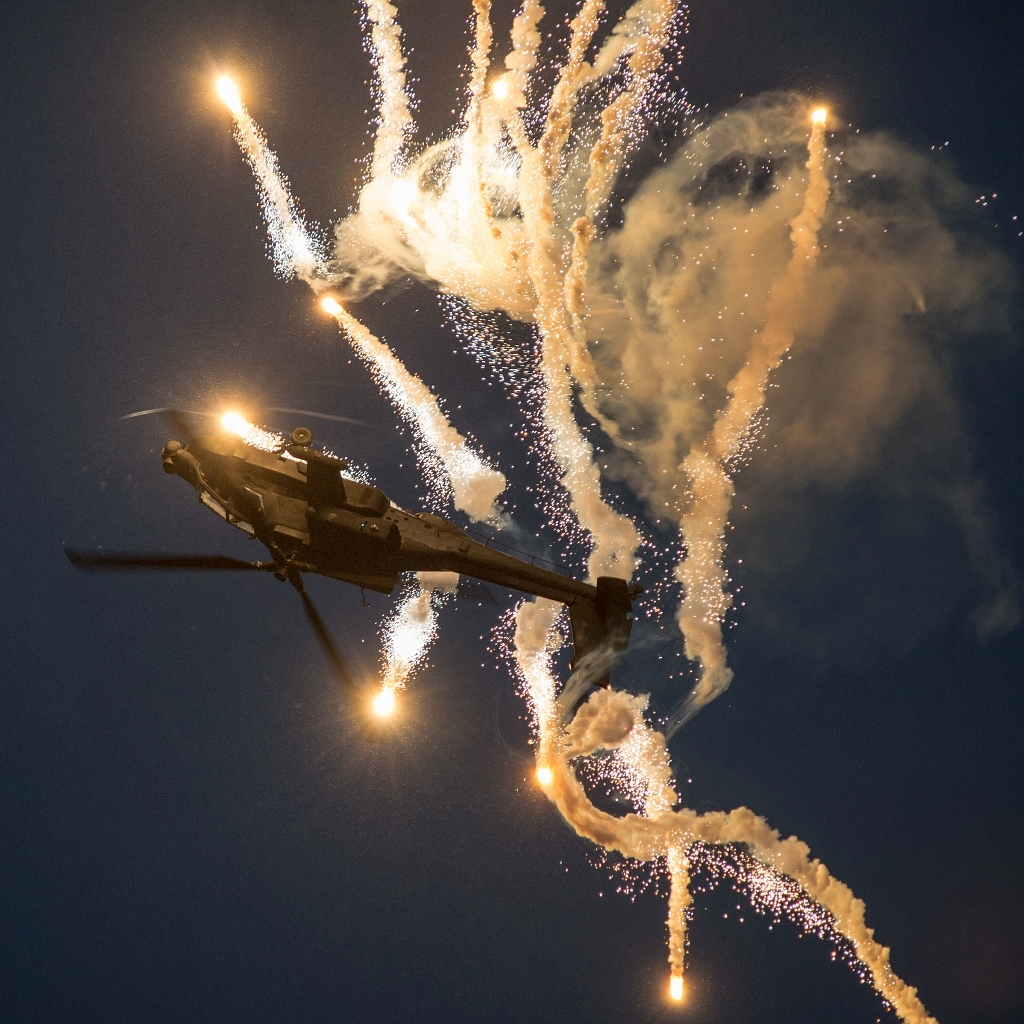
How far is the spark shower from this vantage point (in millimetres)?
15336

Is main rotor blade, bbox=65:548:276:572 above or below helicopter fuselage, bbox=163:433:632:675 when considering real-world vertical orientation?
below

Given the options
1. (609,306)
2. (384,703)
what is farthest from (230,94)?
(384,703)

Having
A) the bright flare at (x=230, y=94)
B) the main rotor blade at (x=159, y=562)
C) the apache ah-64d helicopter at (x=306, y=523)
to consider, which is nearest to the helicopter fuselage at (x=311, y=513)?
the apache ah-64d helicopter at (x=306, y=523)

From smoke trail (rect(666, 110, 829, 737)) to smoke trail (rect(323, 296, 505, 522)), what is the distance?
14.9 feet

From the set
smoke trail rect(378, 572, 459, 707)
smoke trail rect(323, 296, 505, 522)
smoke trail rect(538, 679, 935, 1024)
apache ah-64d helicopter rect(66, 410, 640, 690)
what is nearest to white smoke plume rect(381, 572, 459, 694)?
smoke trail rect(378, 572, 459, 707)

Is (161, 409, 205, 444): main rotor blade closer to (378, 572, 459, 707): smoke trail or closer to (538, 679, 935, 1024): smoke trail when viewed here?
(378, 572, 459, 707): smoke trail

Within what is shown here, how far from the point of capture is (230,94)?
15930 mm

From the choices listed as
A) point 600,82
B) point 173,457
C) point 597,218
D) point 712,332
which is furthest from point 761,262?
point 173,457

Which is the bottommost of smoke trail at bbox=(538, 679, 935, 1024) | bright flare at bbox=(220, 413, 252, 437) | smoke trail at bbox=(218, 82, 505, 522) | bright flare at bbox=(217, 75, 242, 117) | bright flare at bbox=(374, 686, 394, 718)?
smoke trail at bbox=(538, 679, 935, 1024)

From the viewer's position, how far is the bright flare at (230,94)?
15898mm

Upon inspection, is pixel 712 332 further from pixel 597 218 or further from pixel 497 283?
pixel 497 283

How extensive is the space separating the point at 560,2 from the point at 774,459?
10432 millimetres

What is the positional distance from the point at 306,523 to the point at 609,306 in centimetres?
800

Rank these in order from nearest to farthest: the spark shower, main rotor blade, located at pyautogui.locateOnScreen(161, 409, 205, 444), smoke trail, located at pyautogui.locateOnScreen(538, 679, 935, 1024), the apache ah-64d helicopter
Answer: main rotor blade, located at pyautogui.locateOnScreen(161, 409, 205, 444)
the apache ah-64d helicopter
the spark shower
smoke trail, located at pyautogui.locateOnScreen(538, 679, 935, 1024)
